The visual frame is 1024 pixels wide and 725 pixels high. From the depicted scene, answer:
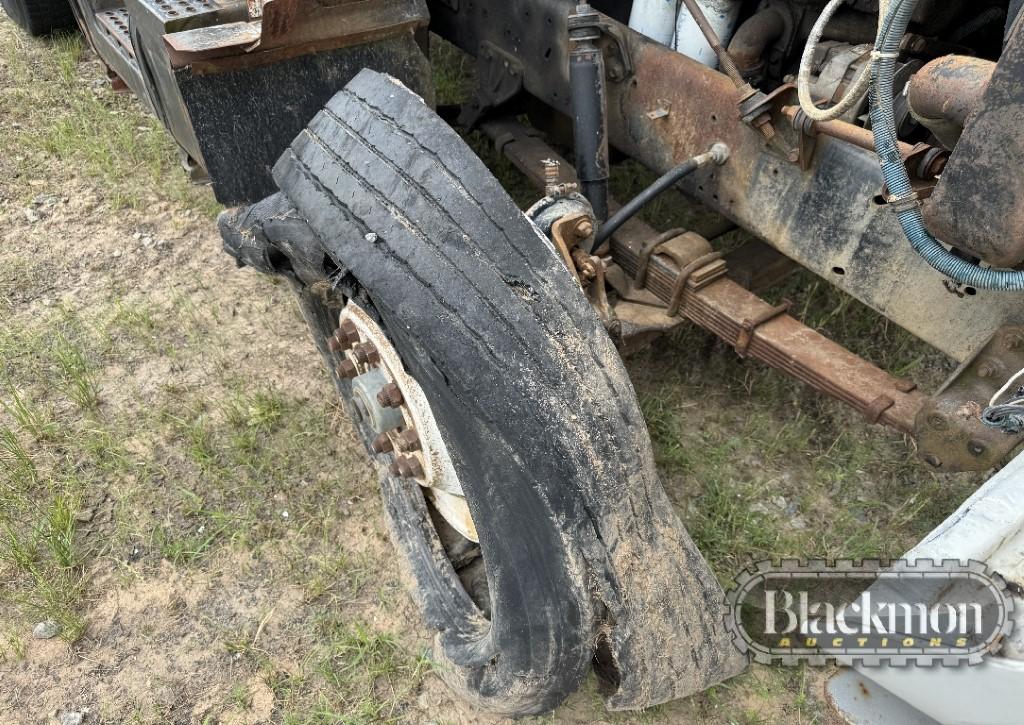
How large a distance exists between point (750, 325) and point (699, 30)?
2.58 feet

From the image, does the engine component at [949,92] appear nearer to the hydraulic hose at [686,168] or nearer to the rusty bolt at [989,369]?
the rusty bolt at [989,369]

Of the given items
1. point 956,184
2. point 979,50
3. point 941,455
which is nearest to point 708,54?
point 979,50

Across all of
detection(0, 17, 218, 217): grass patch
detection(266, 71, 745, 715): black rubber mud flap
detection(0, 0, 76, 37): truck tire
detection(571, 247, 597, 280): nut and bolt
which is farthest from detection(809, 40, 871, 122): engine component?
detection(0, 0, 76, 37): truck tire

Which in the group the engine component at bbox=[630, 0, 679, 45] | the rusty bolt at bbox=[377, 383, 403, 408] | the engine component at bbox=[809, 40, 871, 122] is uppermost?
the engine component at bbox=[630, 0, 679, 45]

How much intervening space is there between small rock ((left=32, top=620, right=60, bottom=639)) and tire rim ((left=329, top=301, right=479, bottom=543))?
0.90 meters

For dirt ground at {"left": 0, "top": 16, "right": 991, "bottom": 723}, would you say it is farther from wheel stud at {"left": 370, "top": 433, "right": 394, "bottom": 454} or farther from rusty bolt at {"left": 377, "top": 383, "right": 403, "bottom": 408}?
rusty bolt at {"left": 377, "top": 383, "right": 403, "bottom": 408}

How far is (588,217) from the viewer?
1.38m

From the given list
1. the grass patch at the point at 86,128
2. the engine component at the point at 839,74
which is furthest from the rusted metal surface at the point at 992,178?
the grass patch at the point at 86,128

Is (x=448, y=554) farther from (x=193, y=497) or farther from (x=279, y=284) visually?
(x=279, y=284)

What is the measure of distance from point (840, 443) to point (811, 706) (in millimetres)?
828

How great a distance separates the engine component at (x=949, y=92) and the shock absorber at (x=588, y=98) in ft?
2.39

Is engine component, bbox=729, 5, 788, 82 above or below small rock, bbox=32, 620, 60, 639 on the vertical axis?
above

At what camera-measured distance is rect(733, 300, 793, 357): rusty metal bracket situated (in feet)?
5.53

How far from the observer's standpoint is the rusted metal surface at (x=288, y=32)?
151cm
